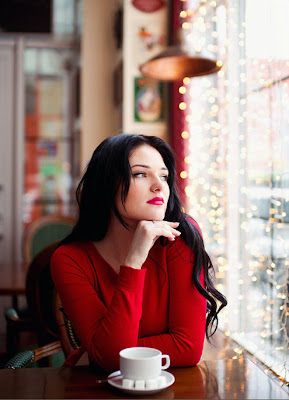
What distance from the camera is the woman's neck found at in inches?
54.2

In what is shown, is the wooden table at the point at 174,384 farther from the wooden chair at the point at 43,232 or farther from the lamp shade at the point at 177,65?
the wooden chair at the point at 43,232

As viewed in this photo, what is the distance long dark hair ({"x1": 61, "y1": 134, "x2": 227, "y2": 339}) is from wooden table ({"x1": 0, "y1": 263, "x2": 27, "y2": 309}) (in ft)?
3.97

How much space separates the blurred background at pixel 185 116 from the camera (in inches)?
87.6

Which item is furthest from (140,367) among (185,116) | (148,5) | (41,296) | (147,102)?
(148,5)

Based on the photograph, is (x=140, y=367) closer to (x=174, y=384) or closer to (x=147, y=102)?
(x=174, y=384)

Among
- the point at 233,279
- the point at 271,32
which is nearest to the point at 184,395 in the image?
the point at 271,32

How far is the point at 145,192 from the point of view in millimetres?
1253

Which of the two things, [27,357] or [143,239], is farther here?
[27,357]

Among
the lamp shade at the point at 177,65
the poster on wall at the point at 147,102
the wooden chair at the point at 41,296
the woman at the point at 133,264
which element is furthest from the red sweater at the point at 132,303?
the poster on wall at the point at 147,102

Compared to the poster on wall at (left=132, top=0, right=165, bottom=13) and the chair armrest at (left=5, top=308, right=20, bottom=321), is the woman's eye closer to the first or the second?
the chair armrest at (left=5, top=308, right=20, bottom=321)

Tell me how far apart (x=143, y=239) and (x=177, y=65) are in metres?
1.32

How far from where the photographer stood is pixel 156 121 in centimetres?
380

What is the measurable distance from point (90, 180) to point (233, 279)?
5.40 ft

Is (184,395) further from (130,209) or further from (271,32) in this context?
(271,32)
